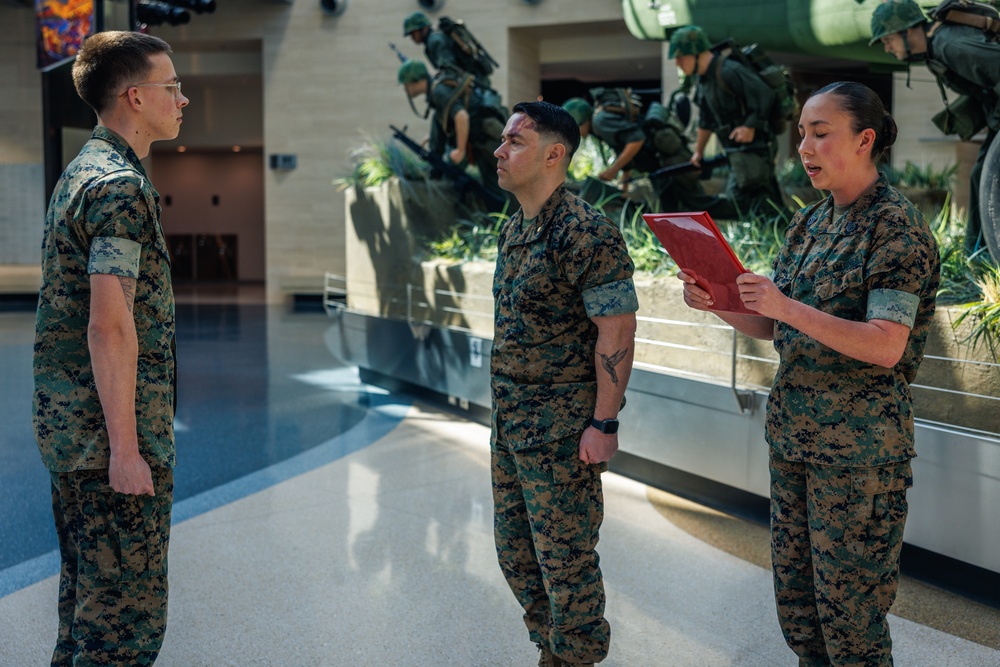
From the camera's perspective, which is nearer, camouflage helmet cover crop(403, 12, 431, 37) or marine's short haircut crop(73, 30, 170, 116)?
marine's short haircut crop(73, 30, 170, 116)

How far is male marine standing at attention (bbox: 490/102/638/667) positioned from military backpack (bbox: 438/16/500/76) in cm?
570

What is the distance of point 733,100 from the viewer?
20.5ft

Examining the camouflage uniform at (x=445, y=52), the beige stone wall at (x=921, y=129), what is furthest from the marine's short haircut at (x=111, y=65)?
the beige stone wall at (x=921, y=129)

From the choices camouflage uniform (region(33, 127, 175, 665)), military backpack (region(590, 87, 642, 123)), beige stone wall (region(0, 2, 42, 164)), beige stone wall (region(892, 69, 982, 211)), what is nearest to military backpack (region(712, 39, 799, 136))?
military backpack (region(590, 87, 642, 123))

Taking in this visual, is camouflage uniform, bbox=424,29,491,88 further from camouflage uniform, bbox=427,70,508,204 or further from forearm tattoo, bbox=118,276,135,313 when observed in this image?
→ forearm tattoo, bbox=118,276,135,313

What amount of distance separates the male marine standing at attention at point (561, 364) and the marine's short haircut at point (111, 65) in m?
0.81

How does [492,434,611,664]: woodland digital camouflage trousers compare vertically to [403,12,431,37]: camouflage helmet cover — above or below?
below

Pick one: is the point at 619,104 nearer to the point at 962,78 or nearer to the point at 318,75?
the point at 962,78

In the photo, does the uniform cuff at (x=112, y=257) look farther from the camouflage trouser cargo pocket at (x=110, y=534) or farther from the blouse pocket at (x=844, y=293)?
the blouse pocket at (x=844, y=293)

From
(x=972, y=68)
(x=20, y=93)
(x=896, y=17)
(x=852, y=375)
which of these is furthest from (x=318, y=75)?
(x=852, y=375)

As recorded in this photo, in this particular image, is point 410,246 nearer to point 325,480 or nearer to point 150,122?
point 325,480

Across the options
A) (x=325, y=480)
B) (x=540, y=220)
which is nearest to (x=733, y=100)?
(x=325, y=480)

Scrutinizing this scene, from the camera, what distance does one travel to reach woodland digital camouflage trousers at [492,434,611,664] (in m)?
2.27

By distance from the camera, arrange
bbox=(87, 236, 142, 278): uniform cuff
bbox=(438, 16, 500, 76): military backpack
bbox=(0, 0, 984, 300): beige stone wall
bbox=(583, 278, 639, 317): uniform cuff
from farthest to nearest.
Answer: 1. bbox=(0, 0, 984, 300): beige stone wall
2. bbox=(438, 16, 500, 76): military backpack
3. bbox=(583, 278, 639, 317): uniform cuff
4. bbox=(87, 236, 142, 278): uniform cuff
